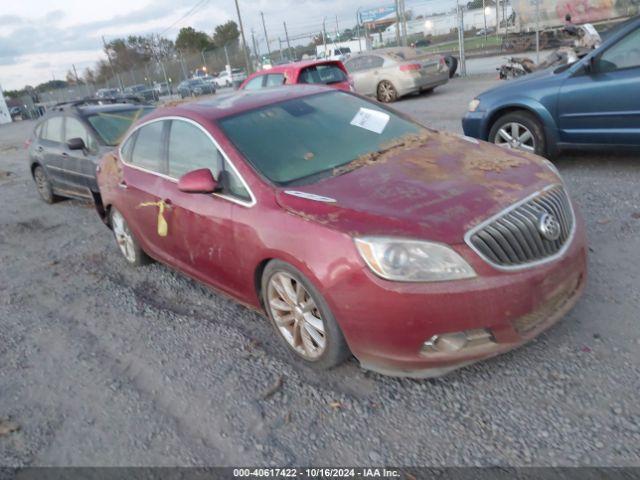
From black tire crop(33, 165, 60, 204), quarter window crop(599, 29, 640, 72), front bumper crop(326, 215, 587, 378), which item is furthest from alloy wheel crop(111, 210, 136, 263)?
quarter window crop(599, 29, 640, 72)

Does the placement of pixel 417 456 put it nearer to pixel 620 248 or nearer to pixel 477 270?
pixel 477 270

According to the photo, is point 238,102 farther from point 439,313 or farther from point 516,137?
point 516,137

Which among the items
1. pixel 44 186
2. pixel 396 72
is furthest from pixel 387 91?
pixel 44 186

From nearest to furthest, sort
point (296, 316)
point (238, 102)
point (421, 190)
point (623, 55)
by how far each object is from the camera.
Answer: point (421, 190) < point (296, 316) < point (238, 102) < point (623, 55)

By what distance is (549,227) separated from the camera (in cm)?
Result: 277

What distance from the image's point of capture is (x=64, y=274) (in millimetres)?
5219

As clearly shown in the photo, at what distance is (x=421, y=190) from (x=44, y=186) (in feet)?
24.2

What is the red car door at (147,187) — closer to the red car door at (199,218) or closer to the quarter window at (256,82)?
the red car door at (199,218)

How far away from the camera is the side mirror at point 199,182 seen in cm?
326

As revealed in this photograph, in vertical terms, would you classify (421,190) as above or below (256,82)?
below

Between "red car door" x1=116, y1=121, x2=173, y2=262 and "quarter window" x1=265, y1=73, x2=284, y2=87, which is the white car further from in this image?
"red car door" x1=116, y1=121, x2=173, y2=262

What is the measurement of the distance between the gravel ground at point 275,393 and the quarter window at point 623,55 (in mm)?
1747

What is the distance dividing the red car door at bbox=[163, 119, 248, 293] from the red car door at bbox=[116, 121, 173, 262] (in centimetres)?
11

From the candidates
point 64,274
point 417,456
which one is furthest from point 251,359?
point 64,274
